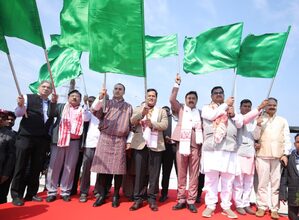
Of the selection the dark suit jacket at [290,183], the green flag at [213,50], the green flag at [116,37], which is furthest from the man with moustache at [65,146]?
the dark suit jacket at [290,183]

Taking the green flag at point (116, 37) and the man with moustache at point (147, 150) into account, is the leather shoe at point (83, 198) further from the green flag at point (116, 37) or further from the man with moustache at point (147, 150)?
the green flag at point (116, 37)

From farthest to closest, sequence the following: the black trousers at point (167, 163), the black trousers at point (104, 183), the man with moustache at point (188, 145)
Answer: the black trousers at point (167, 163) → the black trousers at point (104, 183) → the man with moustache at point (188, 145)

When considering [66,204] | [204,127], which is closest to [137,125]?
[204,127]

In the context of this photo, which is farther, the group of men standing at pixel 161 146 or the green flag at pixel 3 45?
the group of men standing at pixel 161 146

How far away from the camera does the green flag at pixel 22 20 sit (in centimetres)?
426

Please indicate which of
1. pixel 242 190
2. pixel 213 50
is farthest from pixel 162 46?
pixel 242 190

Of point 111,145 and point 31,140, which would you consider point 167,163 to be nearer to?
point 111,145

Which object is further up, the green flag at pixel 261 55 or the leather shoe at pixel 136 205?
the green flag at pixel 261 55

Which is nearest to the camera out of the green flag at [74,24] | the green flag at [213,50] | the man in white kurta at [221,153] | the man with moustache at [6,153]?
the man with moustache at [6,153]

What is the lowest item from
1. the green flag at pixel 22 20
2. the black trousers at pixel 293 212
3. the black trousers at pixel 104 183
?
the black trousers at pixel 293 212

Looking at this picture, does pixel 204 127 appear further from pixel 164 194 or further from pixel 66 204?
pixel 66 204

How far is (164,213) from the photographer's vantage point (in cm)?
434

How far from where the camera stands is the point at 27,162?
469 centimetres

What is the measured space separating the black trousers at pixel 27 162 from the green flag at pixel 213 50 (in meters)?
3.18
